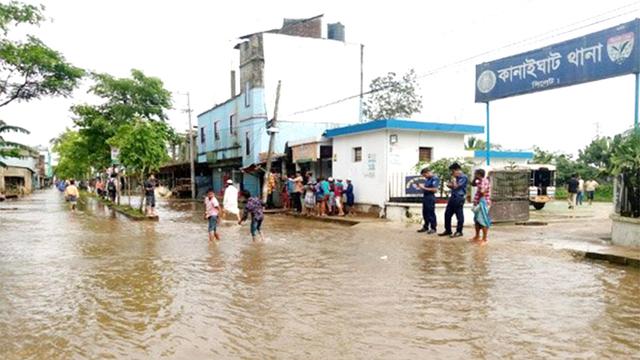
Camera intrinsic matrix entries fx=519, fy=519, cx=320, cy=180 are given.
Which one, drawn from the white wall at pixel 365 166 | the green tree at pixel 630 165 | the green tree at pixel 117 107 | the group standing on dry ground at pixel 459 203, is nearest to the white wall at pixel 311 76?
the green tree at pixel 117 107

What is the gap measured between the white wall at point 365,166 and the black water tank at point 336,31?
15.7 m

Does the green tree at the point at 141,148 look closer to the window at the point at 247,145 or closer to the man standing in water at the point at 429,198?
the window at the point at 247,145

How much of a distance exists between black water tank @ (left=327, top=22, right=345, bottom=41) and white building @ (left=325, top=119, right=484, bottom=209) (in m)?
16.2

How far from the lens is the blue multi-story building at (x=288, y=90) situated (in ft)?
104

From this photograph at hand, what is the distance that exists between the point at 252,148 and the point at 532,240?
2186cm

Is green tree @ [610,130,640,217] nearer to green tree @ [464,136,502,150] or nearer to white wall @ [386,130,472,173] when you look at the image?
white wall @ [386,130,472,173]

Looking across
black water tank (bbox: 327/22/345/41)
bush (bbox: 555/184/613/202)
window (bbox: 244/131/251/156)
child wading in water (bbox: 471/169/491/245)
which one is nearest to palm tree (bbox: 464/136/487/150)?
bush (bbox: 555/184/613/202)

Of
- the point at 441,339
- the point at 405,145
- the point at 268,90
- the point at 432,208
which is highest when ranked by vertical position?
the point at 268,90

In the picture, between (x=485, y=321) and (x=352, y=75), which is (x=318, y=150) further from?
(x=485, y=321)

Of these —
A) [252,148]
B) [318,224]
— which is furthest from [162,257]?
[252,148]

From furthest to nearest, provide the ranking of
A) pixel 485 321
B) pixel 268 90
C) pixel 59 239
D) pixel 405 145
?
pixel 268 90, pixel 405 145, pixel 59 239, pixel 485 321

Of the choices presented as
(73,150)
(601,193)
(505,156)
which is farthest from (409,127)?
(73,150)

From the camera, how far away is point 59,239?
44.3ft

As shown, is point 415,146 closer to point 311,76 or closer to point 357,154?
point 357,154
